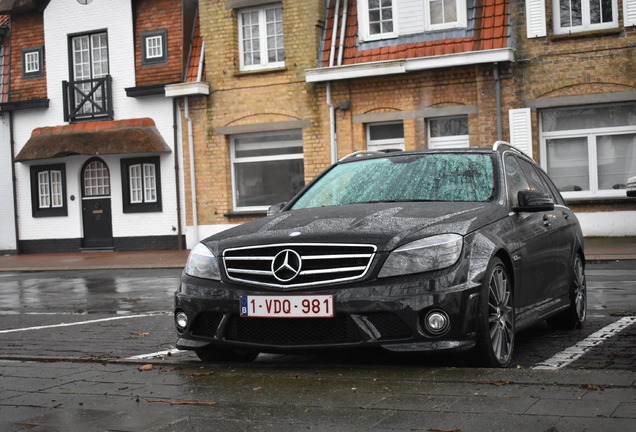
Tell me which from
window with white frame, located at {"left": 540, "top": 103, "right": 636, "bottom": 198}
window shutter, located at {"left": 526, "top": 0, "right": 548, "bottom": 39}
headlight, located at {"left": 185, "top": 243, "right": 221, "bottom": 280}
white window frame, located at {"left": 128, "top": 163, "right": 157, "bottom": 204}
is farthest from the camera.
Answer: white window frame, located at {"left": 128, "top": 163, "right": 157, "bottom": 204}

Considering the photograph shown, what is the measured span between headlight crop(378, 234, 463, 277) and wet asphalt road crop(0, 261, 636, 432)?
0.61 m

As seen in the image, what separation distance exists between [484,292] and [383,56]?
60.1 feet

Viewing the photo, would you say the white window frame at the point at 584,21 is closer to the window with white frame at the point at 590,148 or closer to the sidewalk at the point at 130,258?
the window with white frame at the point at 590,148

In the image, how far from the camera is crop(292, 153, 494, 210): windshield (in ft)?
23.5

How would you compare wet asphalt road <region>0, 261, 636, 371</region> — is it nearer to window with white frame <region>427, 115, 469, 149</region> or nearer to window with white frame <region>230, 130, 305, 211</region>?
window with white frame <region>427, 115, 469, 149</region>

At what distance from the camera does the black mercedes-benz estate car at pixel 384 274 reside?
19.3 feet

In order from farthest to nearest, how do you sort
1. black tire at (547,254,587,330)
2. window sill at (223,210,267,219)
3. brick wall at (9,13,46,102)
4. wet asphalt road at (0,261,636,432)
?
1. brick wall at (9,13,46,102)
2. window sill at (223,210,267,219)
3. black tire at (547,254,587,330)
4. wet asphalt road at (0,261,636,432)

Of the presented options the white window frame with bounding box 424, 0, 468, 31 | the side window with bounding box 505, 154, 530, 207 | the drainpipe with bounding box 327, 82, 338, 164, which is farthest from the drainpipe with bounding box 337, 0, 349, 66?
the side window with bounding box 505, 154, 530, 207

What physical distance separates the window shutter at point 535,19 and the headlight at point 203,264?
56.1 ft

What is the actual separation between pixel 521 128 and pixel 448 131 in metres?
1.86

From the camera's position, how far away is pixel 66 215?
29.1m

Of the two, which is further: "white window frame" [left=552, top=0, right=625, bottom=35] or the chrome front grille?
"white window frame" [left=552, top=0, right=625, bottom=35]

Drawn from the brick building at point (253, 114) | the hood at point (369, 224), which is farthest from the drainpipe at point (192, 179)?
the hood at point (369, 224)

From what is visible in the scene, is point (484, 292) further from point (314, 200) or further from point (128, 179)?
point (128, 179)
